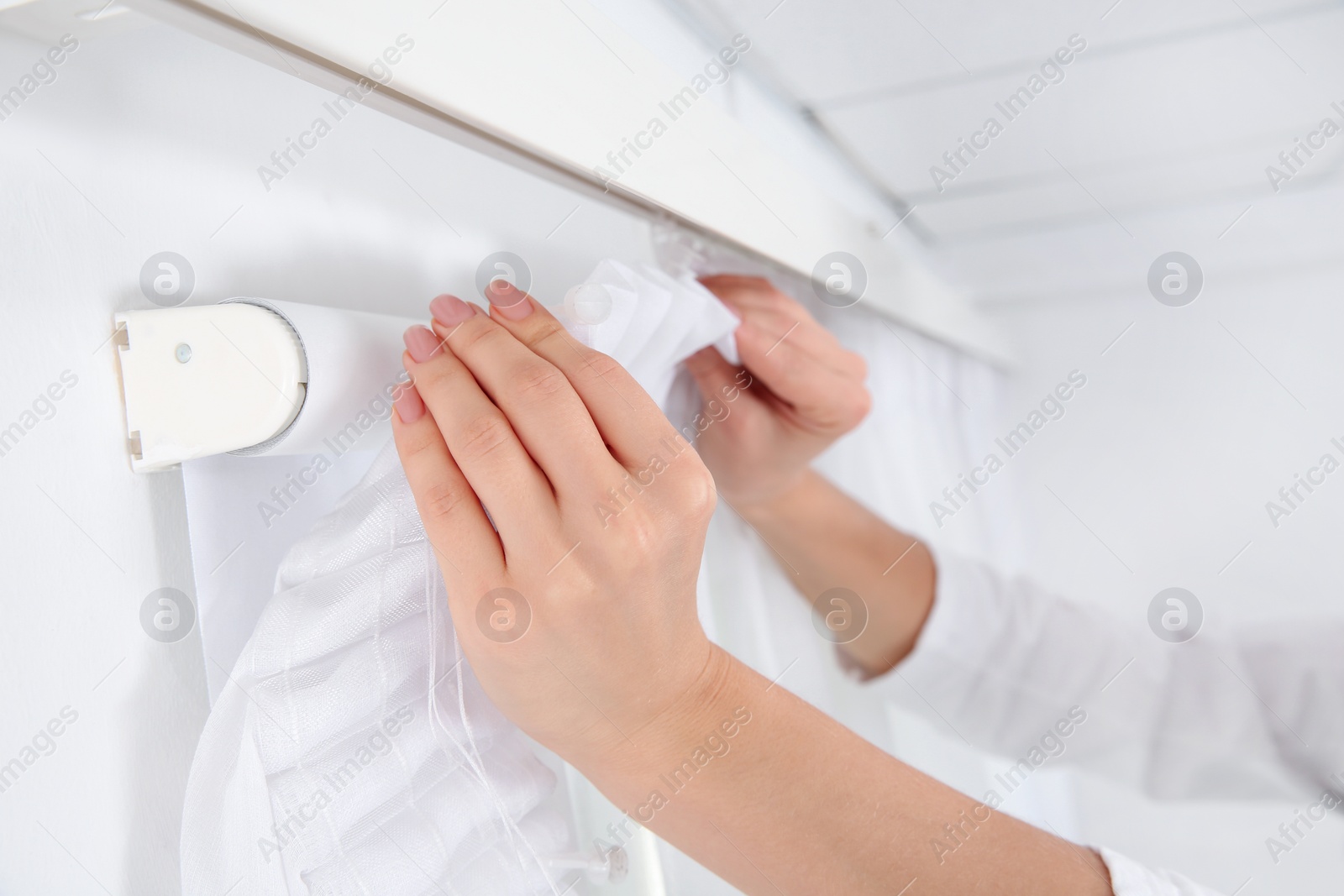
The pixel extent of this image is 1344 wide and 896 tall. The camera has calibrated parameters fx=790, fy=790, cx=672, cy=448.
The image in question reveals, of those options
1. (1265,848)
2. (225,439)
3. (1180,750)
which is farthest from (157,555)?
(1265,848)

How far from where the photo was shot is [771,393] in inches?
25.8

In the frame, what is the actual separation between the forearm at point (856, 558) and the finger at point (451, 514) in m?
0.47

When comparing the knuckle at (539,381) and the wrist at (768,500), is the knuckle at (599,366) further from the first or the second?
the wrist at (768,500)

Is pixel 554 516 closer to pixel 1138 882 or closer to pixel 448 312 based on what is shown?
pixel 448 312

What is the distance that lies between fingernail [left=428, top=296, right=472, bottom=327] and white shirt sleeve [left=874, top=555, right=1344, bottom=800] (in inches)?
28.8

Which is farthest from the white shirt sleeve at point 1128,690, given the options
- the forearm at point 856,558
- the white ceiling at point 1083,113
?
the white ceiling at point 1083,113

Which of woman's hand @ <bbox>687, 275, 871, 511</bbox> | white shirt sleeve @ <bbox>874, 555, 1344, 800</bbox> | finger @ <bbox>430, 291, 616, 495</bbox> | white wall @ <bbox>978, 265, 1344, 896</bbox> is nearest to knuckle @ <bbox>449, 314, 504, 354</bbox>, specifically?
finger @ <bbox>430, 291, 616, 495</bbox>

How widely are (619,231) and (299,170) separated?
0.26 m

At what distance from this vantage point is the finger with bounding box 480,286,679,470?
0.30 m

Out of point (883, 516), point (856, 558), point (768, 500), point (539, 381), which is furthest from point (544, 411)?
point (883, 516)

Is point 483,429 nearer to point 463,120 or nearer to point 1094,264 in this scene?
point 463,120

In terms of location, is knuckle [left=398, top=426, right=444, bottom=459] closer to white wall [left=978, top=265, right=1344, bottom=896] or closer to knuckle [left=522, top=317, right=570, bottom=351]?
knuckle [left=522, top=317, right=570, bottom=351]

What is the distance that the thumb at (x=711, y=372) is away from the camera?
60cm

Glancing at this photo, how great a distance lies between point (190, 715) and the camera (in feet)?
0.94
